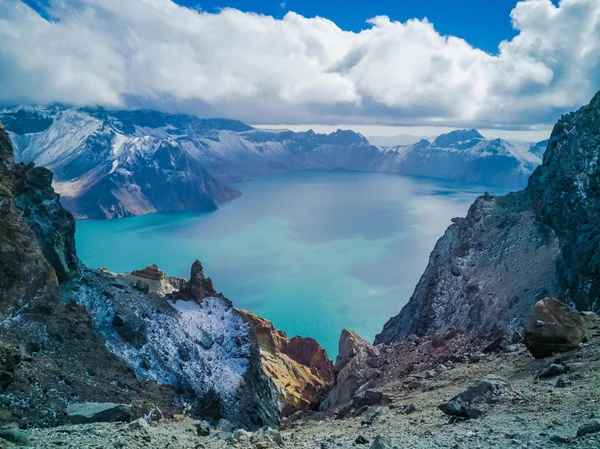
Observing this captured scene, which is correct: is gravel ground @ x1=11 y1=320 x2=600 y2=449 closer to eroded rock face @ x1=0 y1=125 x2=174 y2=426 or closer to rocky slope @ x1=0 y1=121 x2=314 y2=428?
rocky slope @ x1=0 y1=121 x2=314 y2=428

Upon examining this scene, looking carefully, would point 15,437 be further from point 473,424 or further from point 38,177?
point 38,177

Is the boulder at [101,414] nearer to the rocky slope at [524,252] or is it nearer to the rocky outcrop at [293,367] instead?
the rocky slope at [524,252]

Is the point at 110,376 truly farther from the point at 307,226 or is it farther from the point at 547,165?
the point at 307,226

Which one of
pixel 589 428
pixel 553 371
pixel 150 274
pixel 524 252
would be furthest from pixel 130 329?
pixel 524 252

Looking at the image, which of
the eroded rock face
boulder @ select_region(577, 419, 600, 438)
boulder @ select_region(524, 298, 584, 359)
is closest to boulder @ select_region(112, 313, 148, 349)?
the eroded rock face

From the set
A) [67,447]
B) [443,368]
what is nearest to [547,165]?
[443,368]

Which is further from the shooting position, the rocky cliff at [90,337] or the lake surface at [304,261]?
the lake surface at [304,261]

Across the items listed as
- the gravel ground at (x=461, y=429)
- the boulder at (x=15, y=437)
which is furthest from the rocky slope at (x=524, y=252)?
the boulder at (x=15, y=437)
